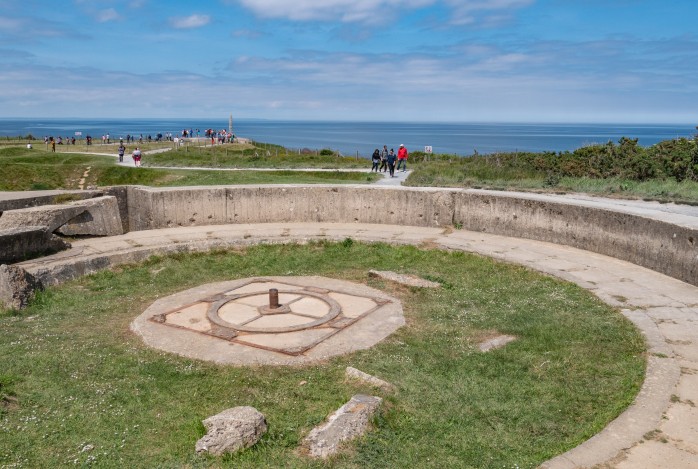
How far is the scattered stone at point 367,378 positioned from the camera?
612cm

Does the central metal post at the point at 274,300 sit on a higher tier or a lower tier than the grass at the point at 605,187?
lower

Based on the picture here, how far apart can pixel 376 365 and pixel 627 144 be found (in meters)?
25.9

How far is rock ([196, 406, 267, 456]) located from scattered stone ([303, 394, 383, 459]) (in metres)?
0.46

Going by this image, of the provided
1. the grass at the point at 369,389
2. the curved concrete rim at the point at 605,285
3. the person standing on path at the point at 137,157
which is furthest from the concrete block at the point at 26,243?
the person standing on path at the point at 137,157

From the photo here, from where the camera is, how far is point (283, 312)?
28.4 feet

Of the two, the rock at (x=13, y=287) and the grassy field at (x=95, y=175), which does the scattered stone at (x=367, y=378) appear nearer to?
the rock at (x=13, y=287)

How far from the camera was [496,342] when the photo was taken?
7.41 meters

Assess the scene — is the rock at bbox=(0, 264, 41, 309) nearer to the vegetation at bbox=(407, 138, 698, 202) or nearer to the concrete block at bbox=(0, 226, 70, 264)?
the concrete block at bbox=(0, 226, 70, 264)

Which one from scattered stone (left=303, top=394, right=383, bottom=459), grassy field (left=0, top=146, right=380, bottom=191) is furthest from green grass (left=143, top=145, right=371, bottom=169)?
scattered stone (left=303, top=394, right=383, bottom=459)

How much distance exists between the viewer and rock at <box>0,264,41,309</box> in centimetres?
895

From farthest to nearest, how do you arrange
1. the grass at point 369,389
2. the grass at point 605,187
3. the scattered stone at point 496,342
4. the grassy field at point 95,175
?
the grassy field at point 95,175 < the grass at point 605,187 < the scattered stone at point 496,342 < the grass at point 369,389

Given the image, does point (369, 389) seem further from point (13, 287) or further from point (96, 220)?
point (96, 220)

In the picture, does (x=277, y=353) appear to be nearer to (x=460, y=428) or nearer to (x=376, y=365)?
(x=376, y=365)

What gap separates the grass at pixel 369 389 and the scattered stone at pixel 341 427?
105mm
